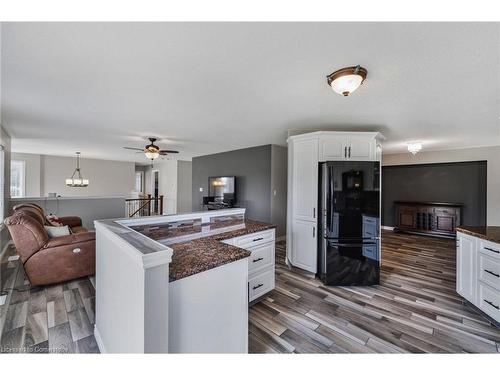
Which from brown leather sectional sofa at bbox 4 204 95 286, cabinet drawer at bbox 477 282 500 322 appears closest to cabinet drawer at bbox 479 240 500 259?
cabinet drawer at bbox 477 282 500 322

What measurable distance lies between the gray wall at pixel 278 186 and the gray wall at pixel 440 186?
3.47 meters

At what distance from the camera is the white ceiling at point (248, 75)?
4.32 feet

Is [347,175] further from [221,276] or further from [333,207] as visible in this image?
[221,276]

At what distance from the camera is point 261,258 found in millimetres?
2441

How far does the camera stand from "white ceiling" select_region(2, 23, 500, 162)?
4.32ft

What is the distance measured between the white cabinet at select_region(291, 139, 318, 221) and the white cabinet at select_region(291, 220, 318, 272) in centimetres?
13

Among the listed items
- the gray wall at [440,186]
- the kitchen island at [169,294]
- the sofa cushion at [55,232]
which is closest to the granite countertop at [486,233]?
the kitchen island at [169,294]

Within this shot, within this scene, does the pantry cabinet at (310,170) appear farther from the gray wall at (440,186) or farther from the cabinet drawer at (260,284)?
the gray wall at (440,186)

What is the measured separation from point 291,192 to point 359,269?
1446 mm

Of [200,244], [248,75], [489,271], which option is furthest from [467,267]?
[248,75]

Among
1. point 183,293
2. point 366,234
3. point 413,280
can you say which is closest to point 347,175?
point 366,234

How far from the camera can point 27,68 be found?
174 cm

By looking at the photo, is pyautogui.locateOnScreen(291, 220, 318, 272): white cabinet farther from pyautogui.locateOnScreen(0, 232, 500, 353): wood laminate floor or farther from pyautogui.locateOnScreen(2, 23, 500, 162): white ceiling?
pyautogui.locateOnScreen(2, 23, 500, 162): white ceiling

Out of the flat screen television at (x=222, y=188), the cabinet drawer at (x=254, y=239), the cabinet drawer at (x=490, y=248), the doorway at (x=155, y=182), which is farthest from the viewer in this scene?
the doorway at (x=155, y=182)
